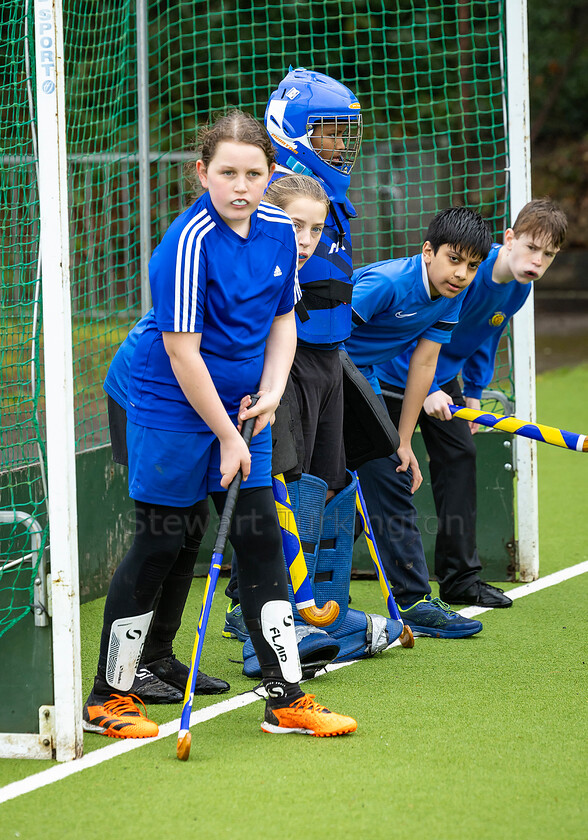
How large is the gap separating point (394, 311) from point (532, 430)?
26.0 inches

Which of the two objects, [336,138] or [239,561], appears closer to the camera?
[239,561]

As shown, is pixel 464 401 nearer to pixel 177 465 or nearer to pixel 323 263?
pixel 323 263

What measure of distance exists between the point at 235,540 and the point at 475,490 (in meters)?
1.74

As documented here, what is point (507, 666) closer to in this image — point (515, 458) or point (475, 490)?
point (475, 490)

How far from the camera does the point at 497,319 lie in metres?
4.23

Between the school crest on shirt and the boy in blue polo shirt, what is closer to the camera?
the boy in blue polo shirt

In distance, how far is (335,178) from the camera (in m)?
3.54

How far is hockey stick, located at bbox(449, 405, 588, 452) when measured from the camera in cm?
368

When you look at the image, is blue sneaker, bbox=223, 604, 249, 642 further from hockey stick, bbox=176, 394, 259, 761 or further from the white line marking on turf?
hockey stick, bbox=176, 394, 259, 761

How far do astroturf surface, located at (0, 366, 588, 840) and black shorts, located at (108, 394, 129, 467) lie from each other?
749 millimetres

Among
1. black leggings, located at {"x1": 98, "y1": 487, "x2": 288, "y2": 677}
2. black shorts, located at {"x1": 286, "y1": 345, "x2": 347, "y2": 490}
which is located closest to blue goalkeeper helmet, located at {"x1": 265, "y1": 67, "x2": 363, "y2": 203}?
black shorts, located at {"x1": 286, "y1": 345, "x2": 347, "y2": 490}

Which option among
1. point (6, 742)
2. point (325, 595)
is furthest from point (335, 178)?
point (6, 742)

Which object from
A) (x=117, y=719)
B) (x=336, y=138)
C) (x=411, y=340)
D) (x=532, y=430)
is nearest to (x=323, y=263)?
(x=336, y=138)

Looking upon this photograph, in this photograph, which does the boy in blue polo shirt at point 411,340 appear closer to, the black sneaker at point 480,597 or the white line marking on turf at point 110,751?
the black sneaker at point 480,597
